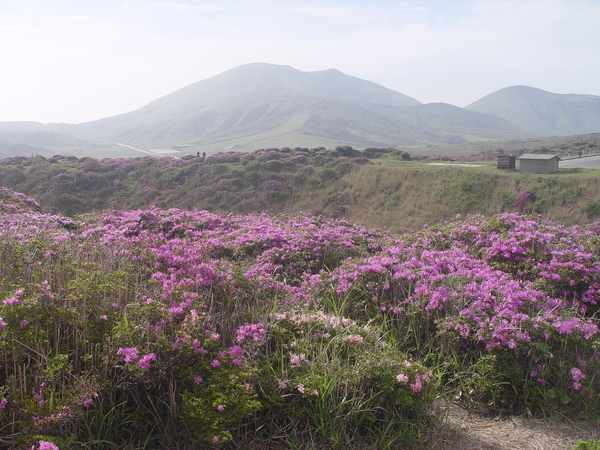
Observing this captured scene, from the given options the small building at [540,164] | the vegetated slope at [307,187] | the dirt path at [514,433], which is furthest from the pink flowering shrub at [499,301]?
the small building at [540,164]

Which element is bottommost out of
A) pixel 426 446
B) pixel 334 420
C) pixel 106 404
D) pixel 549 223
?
pixel 426 446

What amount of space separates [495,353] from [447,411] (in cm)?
75

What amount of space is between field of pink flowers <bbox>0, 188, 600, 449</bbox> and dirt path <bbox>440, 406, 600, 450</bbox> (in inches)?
6.5

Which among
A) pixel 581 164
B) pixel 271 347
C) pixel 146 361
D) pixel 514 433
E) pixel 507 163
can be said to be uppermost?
pixel 507 163

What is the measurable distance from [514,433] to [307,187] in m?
23.2

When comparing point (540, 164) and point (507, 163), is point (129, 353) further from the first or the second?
point (507, 163)

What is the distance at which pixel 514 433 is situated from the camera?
3.52m

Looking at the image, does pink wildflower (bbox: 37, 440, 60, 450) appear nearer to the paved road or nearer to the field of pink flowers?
the field of pink flowers

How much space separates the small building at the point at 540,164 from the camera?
2281cm

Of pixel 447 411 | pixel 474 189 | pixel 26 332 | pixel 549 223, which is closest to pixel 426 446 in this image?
pixel 447 411

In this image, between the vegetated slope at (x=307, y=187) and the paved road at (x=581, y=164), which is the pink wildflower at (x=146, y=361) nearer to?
the vegetated slope at (x=307, y=187)

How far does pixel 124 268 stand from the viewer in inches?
182

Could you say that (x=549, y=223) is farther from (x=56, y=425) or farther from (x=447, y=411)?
(x=56, y=425)

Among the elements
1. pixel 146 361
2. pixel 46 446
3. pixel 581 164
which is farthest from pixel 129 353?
pixel 581 164
